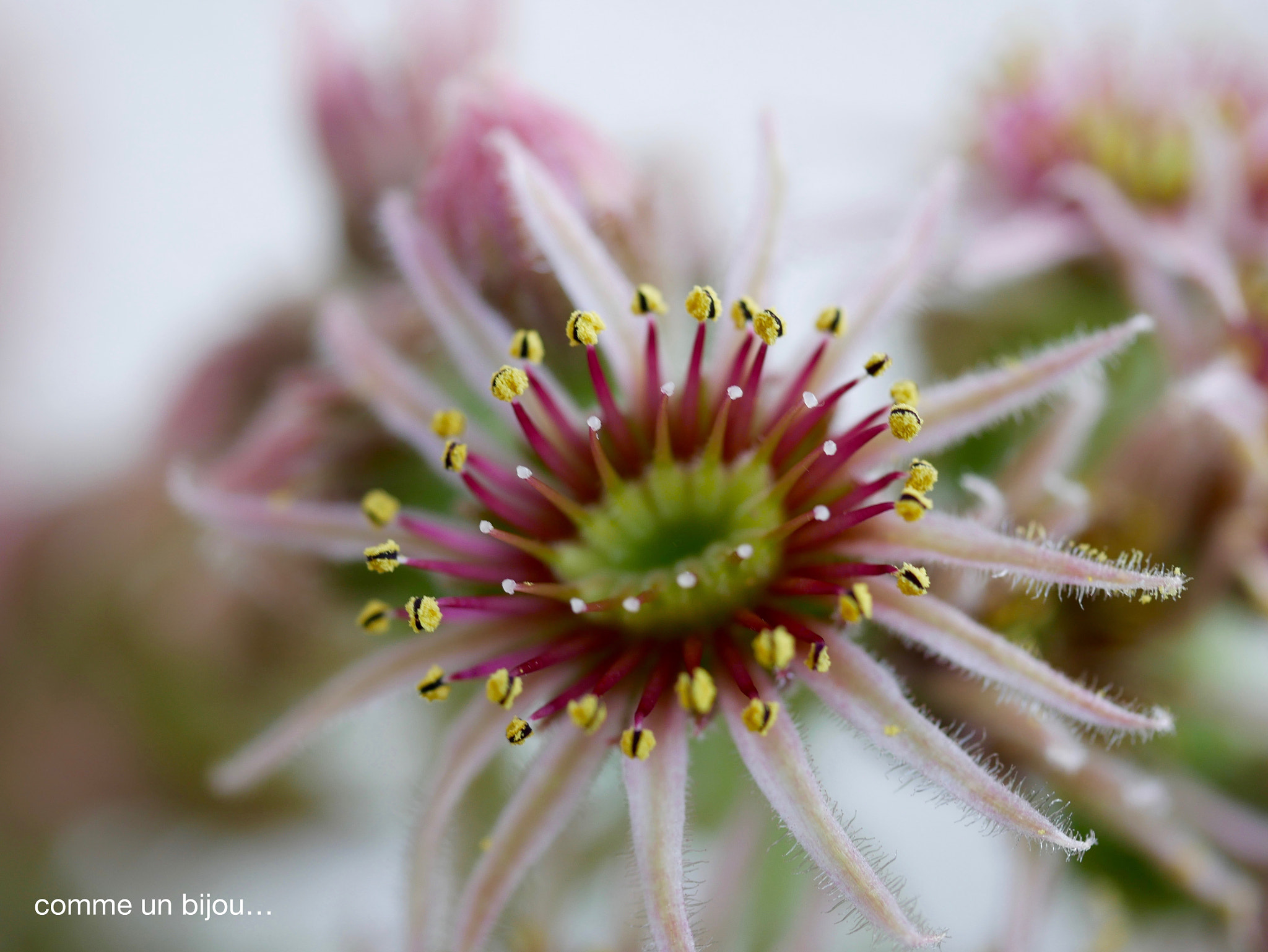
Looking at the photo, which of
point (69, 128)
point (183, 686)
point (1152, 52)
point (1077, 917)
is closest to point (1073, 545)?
point (1077, 917)

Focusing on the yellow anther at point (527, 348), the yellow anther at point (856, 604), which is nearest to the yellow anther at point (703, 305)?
the yellow anther at point (527, 348)

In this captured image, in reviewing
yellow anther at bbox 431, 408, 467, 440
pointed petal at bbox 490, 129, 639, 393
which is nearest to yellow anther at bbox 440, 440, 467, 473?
yellow anther at bbox 431, 408, 467, 440

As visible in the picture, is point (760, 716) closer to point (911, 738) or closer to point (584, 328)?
point (911, 738)

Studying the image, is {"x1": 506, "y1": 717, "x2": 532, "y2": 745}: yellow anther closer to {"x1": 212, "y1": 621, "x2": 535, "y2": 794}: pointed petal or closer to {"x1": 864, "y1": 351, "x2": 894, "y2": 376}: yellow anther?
{"x1": 212, "y1": 621, "x2": 535, "y2": 794}: pointed petal

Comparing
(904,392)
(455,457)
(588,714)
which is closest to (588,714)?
(588,714)

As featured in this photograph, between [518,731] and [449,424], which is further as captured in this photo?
[449,424]

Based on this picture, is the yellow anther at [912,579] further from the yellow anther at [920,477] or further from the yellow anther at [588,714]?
the yellow anther at [588,714]

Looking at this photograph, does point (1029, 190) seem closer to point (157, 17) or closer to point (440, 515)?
point (440, 515)
